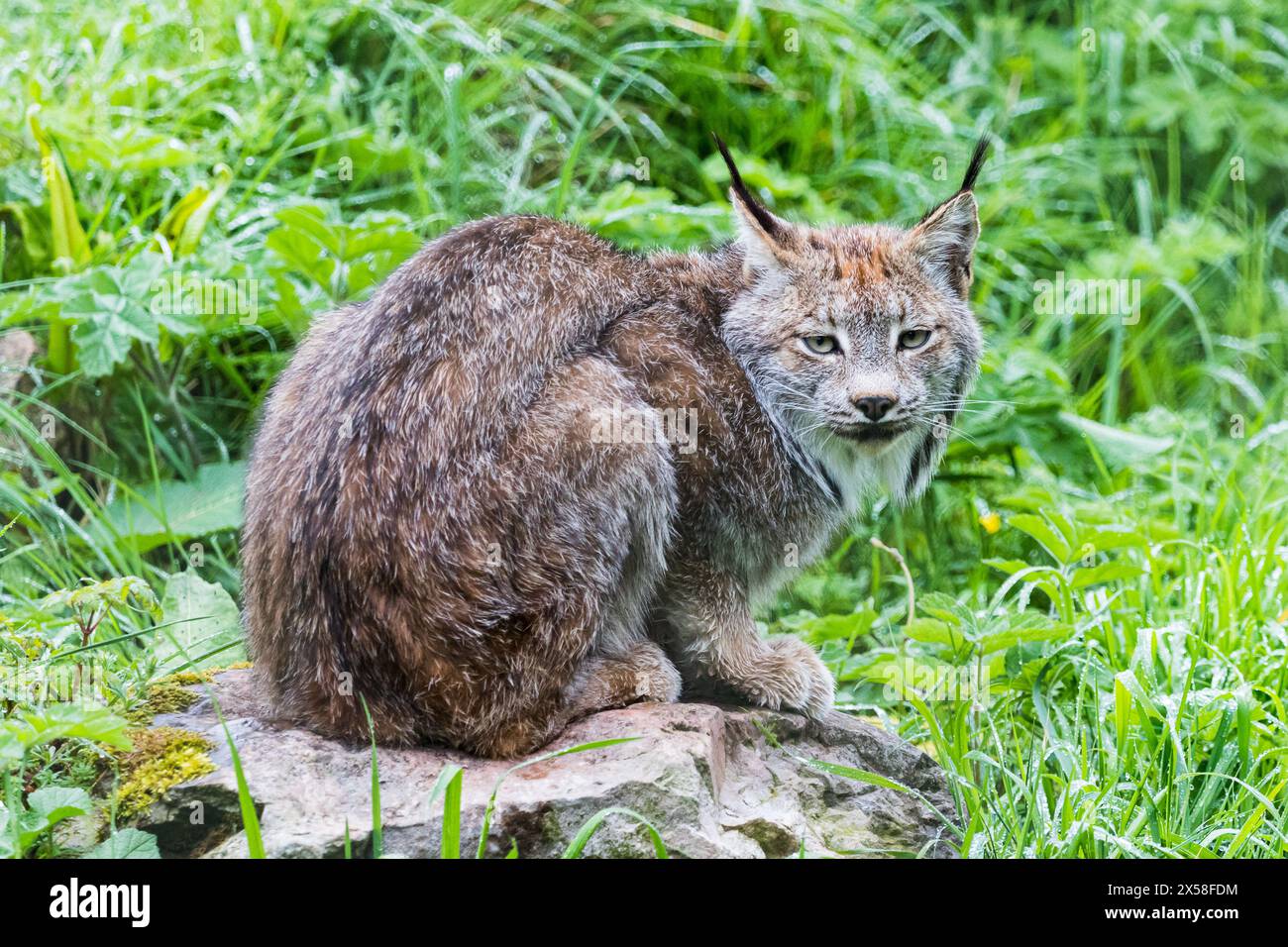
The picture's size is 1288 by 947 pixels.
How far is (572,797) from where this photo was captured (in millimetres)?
4098

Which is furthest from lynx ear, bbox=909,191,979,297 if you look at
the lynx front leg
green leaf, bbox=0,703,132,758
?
green leaf, bbox=0,703,132,758

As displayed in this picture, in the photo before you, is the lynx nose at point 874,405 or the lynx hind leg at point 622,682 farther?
the lynx nose at point 874,405

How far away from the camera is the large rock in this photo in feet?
13.3

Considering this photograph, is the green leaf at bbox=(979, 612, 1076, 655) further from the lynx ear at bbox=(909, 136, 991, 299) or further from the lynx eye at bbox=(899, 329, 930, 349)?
the lynx ear at bbox=(909, 136, 991, 299)

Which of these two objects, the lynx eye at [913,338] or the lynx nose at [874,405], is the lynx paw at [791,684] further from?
the lynx eye at [913,338]

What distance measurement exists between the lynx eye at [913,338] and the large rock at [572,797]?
57.6 inches

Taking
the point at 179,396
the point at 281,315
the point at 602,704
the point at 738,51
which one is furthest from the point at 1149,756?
the point at 738,51

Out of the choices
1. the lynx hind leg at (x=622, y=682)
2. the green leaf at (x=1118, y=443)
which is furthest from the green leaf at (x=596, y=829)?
the green leaf at (x=1118, y=443)

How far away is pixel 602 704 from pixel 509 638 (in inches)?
18.0

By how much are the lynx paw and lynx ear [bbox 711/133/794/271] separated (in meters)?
1.42

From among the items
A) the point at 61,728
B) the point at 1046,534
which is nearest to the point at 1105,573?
the point at 1046,534

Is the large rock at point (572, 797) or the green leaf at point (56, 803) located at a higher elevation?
the green leaf at point (56, 803)

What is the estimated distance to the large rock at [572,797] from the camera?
13.3 ft
